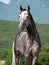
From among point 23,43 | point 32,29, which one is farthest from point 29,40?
point 32,29

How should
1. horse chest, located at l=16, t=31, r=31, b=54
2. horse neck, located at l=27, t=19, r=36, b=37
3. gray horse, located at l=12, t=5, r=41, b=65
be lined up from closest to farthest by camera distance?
gray horse, located at l=12, t=5, r=41, b=65 → horse neck, located at l=27, t=19, r=36, b=37 → horse chest, located at l=16, t=31, r=31, b=54

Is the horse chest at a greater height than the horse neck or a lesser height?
lesser

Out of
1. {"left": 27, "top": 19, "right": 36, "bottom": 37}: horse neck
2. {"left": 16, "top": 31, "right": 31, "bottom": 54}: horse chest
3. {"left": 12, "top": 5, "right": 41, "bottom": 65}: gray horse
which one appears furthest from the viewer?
{"left": 16, "top": 31, "right": 31, "bottom": 54}: horse chest

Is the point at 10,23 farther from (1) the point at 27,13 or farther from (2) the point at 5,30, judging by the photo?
(1) the point at 27,13

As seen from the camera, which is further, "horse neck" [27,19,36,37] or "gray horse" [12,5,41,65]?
"horse neck" [27,19,36,37]

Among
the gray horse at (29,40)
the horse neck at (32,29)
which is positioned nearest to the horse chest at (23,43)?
the gray horse at (29,40)

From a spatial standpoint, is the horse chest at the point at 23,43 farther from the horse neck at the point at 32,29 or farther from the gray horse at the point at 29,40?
the horse neck at the point at 32,29

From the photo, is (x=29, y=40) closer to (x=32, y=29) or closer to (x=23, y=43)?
(x=23, y=43)

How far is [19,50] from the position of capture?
10.0m

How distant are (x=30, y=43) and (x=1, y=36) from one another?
11806cm

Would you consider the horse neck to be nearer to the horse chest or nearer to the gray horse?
the gray horse

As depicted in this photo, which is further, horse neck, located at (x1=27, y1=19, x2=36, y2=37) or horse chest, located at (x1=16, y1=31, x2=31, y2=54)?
horse chest, located at (x1=16, y1=31, x2=31, y2=54)

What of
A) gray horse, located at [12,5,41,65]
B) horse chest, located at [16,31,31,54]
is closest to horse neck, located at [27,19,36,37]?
gray horse, located at [12,5,41,65]

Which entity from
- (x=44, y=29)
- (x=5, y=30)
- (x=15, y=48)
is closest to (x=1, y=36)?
(x=5, y=30)
